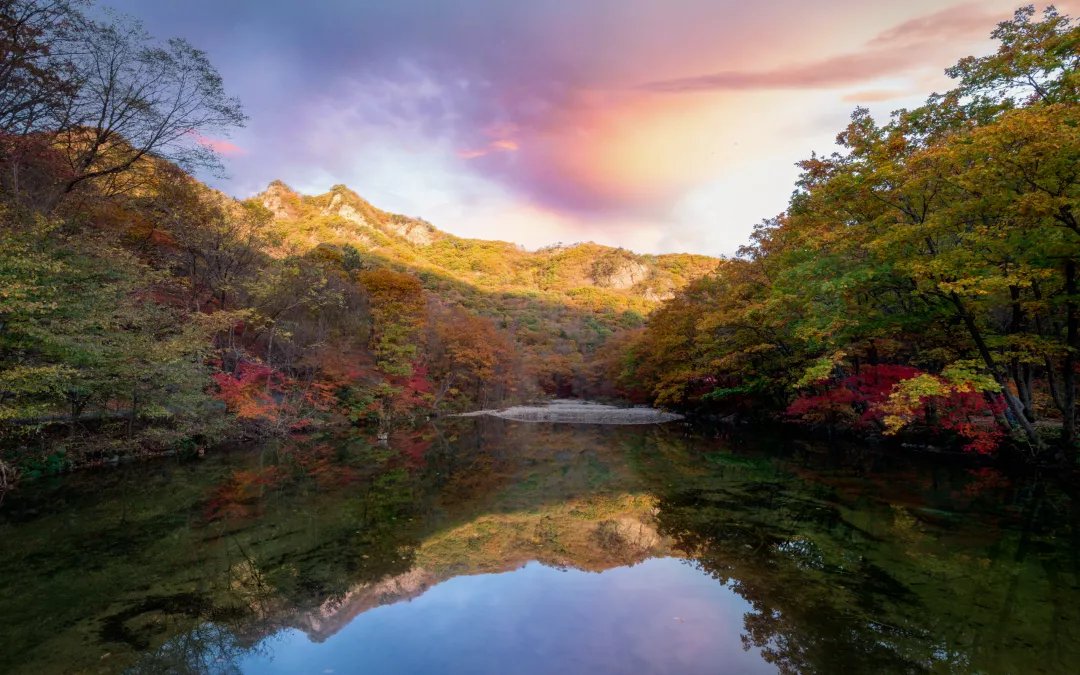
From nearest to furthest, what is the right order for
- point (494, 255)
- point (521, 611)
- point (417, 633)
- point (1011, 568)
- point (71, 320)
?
point (417, 633) < point (521, 611) < point (1011, 568) < point (71, 320) < point (494, 255)

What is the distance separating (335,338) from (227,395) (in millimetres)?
8398

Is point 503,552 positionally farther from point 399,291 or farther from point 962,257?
point 399,291

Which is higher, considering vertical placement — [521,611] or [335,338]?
[335,338]

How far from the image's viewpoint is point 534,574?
7.29 metres

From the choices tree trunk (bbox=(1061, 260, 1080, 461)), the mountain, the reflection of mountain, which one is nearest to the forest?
tree trunk (bbox=(1061, 260, 1080, 461))

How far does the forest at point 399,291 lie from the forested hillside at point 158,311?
91 mm

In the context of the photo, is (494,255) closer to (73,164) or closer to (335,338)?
(335,338)

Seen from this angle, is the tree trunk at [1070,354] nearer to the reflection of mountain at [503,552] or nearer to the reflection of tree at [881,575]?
the reflection of tree at [881,575]

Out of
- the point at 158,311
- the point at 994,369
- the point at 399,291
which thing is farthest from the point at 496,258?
the point at 994,369

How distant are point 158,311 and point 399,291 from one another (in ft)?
48.8

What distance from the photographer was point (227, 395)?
730 inches

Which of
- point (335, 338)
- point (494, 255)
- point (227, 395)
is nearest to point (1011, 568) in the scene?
point (227, 395)

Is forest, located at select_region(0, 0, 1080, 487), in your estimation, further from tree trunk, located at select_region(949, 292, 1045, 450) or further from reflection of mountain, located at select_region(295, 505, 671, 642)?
reflection of mountain, located at select_region(295, 505, 671, 642)

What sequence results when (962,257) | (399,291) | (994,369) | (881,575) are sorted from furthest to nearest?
(399,291), (994,369), (962,257), (881,575)
